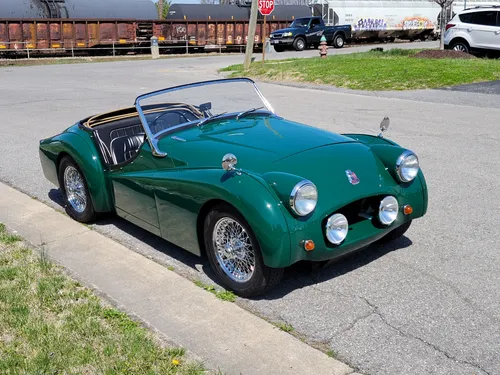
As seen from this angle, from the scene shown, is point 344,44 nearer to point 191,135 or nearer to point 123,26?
point 123,26

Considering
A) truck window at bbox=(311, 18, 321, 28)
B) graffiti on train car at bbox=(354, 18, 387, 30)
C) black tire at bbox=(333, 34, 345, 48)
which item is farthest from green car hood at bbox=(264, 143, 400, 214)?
graffiti on train car at bbox=(354, 18, 387, 30)

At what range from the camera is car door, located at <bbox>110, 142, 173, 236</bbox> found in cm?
476

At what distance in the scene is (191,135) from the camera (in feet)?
16.0

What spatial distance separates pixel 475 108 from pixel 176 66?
17362 millimetres

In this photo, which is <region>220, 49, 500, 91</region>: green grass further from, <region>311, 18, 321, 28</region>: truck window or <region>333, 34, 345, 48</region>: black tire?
<region>333, 34, 345, 48</region>: black tire

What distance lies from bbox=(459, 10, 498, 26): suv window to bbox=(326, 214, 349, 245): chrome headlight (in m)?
18.0

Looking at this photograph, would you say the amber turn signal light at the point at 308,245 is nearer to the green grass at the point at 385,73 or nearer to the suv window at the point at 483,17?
the green grass at the point at 385,73

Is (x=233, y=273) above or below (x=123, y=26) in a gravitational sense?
below

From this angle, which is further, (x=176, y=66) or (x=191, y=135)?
(x=176, y=66)

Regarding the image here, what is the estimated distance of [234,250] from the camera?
162 inches

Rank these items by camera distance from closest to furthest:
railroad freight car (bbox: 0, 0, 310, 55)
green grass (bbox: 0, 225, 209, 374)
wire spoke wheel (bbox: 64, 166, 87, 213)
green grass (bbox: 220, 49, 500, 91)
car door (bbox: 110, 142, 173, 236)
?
green grass (bbox: 0, 225, 209, 374) < car door (bbox: 110, 142, 173, 236) < wire spoke wheel (bbox: 64, 166, 87, 213) < green grass (bbox: 220, 49, 500, 91) < railroad freight car (bbox: 0, 0, 310, 55)

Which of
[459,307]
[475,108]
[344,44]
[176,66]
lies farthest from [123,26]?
[459,307]

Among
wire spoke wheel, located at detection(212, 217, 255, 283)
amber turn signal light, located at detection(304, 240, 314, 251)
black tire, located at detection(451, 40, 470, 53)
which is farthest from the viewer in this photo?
black tire, located at detection(451, 40, 470, 53)

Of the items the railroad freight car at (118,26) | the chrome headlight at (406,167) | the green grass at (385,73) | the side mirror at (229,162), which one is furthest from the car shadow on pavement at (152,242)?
the railroad freight car at (118,26)
